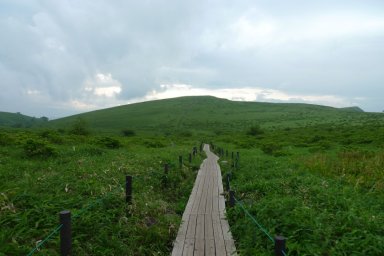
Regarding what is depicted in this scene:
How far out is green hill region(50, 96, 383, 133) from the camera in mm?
111875

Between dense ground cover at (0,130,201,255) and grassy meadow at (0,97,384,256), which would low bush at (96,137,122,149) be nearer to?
grassy meadow at (0,97,384,256)

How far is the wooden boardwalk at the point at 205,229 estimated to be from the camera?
7.21 meters

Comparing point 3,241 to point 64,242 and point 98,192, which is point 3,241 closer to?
point 64,242

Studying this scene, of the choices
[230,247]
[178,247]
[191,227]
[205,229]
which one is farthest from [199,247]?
[191,227]

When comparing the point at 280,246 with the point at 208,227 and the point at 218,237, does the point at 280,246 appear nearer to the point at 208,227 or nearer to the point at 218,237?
the point at 218,237

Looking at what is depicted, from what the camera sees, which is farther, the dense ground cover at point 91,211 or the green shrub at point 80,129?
the green shrub at point 80,129

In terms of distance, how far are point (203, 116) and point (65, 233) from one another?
13341 cm

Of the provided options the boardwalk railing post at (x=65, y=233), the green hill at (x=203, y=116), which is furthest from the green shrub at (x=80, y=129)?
the green hill at (x=203, y=116)

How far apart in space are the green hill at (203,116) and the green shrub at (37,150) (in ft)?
278

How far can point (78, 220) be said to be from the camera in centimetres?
742

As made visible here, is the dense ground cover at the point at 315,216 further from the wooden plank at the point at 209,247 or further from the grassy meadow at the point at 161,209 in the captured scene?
the wooden plank at the point at 209,247

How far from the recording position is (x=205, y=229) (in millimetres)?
8555

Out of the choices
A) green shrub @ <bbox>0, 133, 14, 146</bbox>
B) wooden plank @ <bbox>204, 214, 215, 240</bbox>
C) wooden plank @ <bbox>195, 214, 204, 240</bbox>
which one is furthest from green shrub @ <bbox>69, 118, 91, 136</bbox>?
wooden plank @ <bbox>204, 214, 215, 240</bbox>

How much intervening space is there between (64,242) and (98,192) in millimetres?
4067
